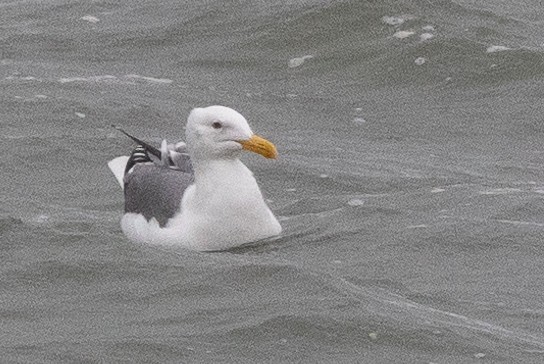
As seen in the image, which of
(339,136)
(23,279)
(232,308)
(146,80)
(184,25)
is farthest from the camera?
(184,25)

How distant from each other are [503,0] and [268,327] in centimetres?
1361

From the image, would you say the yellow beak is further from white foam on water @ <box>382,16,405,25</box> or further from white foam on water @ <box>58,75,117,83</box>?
white foam on water @ <box>382,16,405,25</box>

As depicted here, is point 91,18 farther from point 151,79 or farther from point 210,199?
Answer: point 210,199

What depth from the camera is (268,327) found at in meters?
11.6

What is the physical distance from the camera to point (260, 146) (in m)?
13.9

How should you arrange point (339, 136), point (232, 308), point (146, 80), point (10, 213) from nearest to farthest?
point (232, 308) < point (10, 213) < point (339, 136) < point (146, 80)

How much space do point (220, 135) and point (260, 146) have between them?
1.34 ft

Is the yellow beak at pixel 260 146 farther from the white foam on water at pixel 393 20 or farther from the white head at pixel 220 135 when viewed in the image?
the white foam on water at pixel 393 20

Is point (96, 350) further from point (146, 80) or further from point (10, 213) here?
point (146, 80)

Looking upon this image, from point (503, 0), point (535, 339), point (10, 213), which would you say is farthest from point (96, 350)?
point (503, 0)

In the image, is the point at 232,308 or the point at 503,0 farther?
the point at 503,0

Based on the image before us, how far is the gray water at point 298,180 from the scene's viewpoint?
11.6 metres

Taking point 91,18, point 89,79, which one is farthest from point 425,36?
point 91,18

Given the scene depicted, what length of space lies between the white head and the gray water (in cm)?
78
